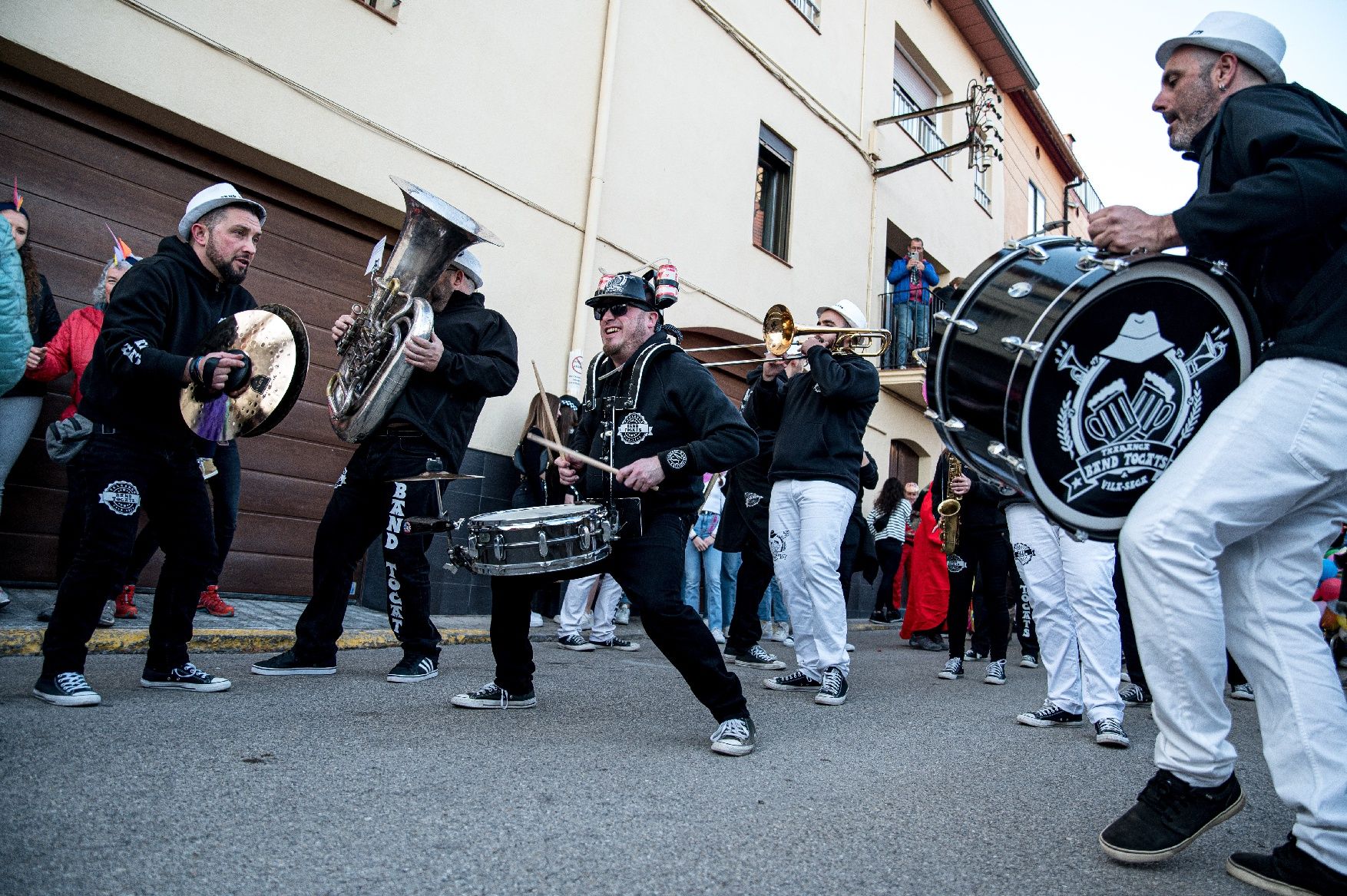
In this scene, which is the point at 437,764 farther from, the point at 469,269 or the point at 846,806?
the point at 469,269

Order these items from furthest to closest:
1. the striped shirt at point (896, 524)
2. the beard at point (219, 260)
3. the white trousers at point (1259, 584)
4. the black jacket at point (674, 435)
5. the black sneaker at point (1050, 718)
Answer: the striped shirt at point (896, 524) < the black sneaker at point (1050, 718) < the beard at point (219, 260) < the black jacket at point (674, 435) < the white trousers at point (1259, 584)

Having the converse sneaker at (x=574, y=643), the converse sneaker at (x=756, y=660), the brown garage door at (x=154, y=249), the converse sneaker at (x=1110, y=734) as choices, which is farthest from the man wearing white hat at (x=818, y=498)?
the brown garage door at (x=154, y=249)

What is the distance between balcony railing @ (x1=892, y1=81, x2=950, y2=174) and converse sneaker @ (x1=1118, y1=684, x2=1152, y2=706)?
37.1ft

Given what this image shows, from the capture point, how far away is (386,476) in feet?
15.2

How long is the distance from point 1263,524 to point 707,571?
6723mm

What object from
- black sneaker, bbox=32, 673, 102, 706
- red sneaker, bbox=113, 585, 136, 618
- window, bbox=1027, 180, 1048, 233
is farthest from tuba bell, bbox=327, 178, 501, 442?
window, bbox=1027, 180, 1048, 233

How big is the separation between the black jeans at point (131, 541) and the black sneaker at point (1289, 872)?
12.8ft

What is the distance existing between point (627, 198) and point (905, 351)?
681 cm

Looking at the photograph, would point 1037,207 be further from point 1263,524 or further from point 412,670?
point 1263,524

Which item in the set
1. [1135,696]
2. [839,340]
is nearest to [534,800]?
[839,340]

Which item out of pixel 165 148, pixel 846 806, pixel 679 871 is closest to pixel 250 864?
pixel 679 871

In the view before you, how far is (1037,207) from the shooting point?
850 inches

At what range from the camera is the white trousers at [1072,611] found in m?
4.59

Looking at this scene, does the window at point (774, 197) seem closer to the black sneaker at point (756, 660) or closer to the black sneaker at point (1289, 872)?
the black sneaker at point (756, 660)
